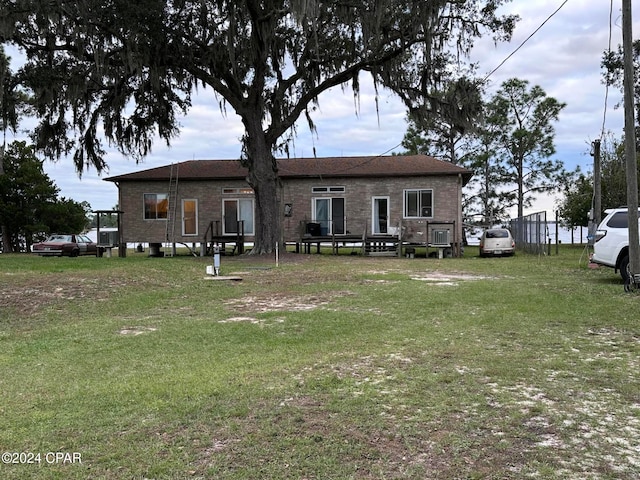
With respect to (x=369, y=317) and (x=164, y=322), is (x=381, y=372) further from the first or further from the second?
(x=164, y=322)

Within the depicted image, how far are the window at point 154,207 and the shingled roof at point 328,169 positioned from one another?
34.3 inches

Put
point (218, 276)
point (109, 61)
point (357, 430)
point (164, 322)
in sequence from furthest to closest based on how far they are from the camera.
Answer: point (109, 61)
point (218, 276)
point (164, 322)
point (357, 430)

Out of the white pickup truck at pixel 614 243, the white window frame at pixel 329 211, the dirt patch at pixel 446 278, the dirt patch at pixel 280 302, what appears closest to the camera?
the dirt patch at pixel 280 302

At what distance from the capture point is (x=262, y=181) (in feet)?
62.5

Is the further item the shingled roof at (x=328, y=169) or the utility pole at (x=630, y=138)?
the shingled roof at (x=328, y=169)

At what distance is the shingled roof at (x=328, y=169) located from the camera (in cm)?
2280

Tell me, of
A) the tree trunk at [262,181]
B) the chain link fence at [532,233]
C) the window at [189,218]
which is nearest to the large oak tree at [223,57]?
the tree trunk at [262,181]

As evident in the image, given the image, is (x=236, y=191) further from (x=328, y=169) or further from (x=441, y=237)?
(x=441, y=237)

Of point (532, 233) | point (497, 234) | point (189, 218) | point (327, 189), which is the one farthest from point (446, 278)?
point (189, 218)

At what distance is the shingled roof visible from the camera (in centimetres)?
2280

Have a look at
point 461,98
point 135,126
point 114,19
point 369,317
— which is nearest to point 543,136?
point 461,98

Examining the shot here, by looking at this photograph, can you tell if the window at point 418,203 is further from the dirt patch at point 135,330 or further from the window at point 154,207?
the dirt patch at point 135,330

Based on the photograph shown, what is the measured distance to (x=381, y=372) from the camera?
4.72 m

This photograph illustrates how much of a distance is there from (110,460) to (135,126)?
62.6 feet
